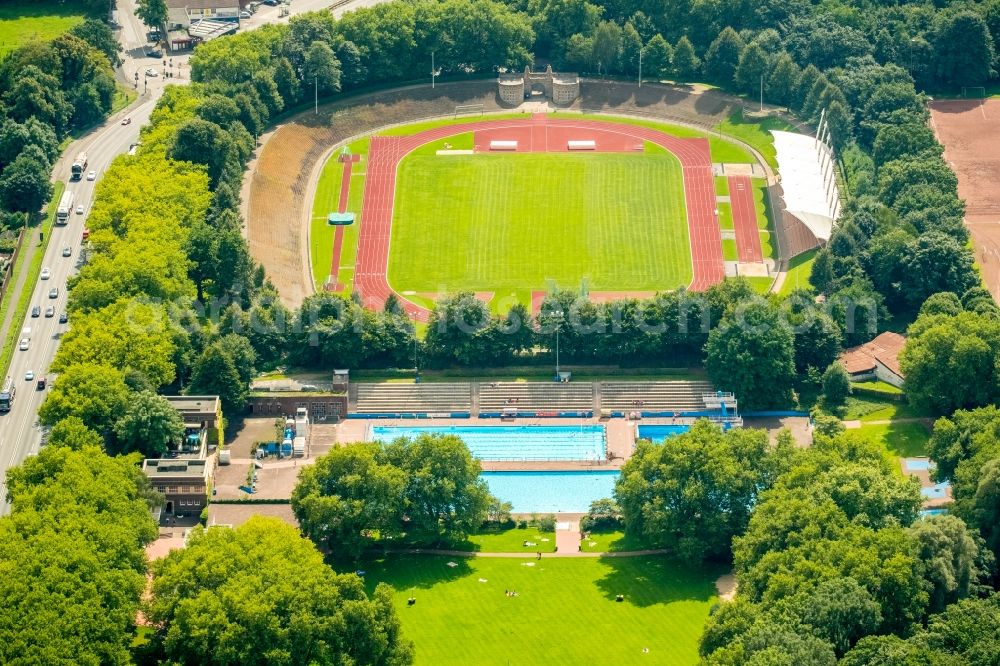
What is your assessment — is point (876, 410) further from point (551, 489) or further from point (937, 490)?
point (551, 489)

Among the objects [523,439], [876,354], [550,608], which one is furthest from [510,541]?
[876,354]

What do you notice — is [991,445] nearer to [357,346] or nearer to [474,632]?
[474,632]

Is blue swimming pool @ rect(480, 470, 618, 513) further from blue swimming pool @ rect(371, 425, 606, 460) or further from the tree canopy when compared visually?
the tree canopy

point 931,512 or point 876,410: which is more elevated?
point 876,410

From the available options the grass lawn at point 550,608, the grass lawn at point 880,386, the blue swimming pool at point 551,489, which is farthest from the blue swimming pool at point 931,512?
the blue swimming pool at point 551,489

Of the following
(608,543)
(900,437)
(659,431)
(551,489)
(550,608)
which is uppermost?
(659,431)

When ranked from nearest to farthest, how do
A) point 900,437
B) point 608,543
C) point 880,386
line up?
point 608,543 → point 900,437 → point 880,386

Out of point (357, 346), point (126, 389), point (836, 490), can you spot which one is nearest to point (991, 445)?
point (836, 490)
